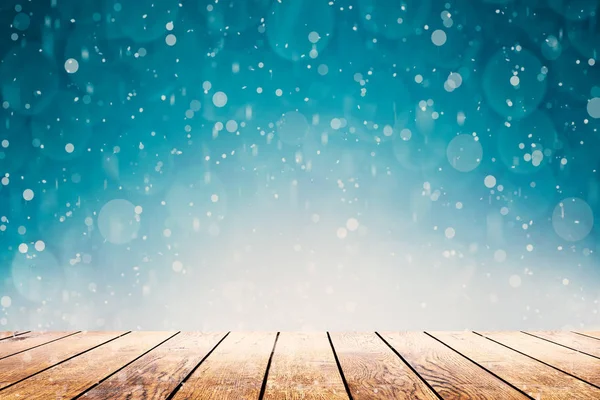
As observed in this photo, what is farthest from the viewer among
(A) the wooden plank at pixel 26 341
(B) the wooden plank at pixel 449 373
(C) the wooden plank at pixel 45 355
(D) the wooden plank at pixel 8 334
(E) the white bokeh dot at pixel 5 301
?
(E) the white bokeh dot at pixel 5 301

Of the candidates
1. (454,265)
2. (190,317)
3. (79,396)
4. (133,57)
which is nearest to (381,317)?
(454,265)

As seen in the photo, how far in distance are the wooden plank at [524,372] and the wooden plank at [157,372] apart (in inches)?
27.5

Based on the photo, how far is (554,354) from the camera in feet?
4.24

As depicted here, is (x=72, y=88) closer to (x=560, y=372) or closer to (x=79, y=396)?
(x=79, y=396)

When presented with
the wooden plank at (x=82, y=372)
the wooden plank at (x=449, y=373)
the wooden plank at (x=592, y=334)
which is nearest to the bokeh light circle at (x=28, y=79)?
the wooden plank at (x=82, y=372)

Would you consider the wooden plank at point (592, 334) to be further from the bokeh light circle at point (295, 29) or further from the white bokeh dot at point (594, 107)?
the bokeh light circle at point (295, 29)

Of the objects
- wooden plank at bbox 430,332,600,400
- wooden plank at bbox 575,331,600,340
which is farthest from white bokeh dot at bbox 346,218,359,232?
wooden plank at bbox 575,331,600,340

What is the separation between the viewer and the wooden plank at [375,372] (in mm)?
917

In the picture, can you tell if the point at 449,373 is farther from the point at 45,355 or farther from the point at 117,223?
the point at 117,223

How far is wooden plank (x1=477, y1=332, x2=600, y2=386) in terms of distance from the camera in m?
1.09

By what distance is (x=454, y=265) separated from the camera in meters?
1.78

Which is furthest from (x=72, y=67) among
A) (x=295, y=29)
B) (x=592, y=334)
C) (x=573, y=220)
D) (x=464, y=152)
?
(x=592, y=334)

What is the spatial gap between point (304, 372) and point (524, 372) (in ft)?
1.62

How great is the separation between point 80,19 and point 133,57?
248mm
